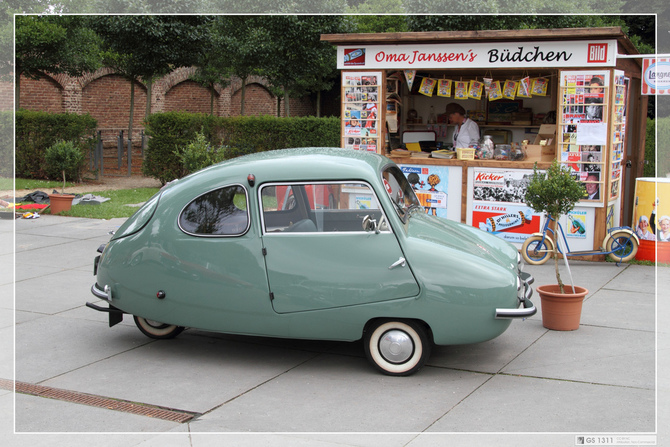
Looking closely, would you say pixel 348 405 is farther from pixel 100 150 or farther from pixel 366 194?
pixel 100 150

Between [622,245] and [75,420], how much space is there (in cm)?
789

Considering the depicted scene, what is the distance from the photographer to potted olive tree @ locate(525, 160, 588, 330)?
22.1 feet

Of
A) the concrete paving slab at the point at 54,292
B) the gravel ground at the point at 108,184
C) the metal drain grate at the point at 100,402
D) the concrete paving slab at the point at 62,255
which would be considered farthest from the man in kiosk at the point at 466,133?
the gravel ground at the point at 108,184

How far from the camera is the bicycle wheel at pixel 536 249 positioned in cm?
966

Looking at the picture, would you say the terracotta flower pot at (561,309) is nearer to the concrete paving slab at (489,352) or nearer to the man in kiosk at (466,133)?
the concrete paving slab at (489,352)

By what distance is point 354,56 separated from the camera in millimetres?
11188

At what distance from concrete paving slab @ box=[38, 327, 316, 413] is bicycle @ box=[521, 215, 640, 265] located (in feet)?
15.4

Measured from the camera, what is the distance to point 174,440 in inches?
175

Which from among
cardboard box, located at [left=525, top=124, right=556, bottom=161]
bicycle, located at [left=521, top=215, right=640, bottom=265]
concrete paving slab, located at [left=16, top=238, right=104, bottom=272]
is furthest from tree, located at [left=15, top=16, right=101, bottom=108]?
bicycle, located at [left=521, top=215, right=640, bottom=265]

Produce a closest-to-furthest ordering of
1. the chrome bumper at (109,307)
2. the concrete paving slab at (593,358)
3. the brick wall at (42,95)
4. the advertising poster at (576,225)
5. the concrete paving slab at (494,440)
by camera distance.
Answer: the concrete paving slab at (494,440) < the concrete paving slab at (593,358) < the chrome bumper at (109,307) < the advertising poster at (576,225) < the brick wall at (42,95)

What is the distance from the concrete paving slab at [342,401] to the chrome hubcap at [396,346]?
173mm

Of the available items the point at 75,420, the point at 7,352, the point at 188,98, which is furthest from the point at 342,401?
the point at 188,98

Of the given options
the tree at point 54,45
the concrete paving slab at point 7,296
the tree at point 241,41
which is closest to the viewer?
the concrete paving slab at point 7,296

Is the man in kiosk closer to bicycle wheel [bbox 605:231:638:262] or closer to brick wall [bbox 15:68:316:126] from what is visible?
bicycle wheel [bbox 605:231:638:262]
